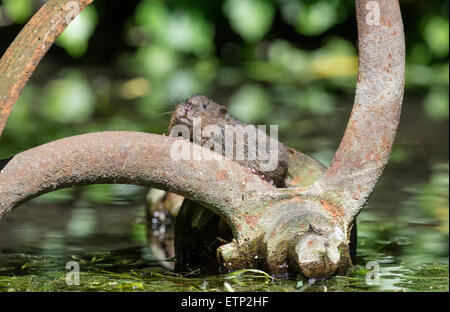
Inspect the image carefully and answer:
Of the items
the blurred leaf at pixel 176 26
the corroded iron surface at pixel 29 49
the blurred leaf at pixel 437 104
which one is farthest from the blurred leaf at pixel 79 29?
the corroded iron surface at pixel 29 49

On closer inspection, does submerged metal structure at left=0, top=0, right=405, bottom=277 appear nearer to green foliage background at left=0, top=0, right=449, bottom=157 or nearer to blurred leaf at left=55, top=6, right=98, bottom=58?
green foliage background at left=0, top=0, right=449, bottom=157

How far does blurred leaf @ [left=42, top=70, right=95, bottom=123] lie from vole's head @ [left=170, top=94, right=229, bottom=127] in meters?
2.58

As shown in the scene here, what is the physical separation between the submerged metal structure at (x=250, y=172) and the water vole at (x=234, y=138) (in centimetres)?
13

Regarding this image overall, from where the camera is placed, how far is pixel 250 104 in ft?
18.4

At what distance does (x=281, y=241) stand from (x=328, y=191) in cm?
21

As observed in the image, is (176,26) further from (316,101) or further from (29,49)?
(29,49)

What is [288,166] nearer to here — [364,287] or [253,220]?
[253,220]

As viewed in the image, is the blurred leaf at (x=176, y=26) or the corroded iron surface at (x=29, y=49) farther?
the blurred leaf at (x=176, y=26)

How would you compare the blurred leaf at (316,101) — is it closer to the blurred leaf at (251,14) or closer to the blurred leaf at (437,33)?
the blurred leaf at (251,14)

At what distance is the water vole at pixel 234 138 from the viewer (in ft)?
7.91

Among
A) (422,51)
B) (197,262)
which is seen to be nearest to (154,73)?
(422,51)

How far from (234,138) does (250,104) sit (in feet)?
10.5

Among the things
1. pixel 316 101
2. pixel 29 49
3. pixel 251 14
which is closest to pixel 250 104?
pixel 316 101

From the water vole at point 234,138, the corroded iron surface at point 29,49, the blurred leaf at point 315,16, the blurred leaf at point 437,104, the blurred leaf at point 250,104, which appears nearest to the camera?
the corroded iron surface at point 29,49
